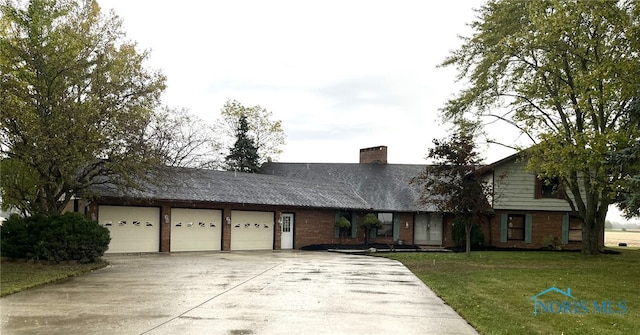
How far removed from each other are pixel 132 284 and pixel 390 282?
660 cm

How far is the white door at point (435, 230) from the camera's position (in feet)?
107

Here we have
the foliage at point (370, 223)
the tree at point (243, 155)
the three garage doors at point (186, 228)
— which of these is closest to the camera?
the three garage doors at point (186, 228)

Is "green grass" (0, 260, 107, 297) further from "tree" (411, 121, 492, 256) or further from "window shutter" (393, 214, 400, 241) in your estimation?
"window shutter" (393, 214, 400, 241)

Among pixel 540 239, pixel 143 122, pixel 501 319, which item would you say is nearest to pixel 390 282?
pixel 501 319

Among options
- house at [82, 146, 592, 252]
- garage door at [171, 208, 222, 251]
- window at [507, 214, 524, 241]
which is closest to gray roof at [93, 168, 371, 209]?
house at [82, 146, 592, 252]

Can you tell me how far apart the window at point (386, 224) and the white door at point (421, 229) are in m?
1.47

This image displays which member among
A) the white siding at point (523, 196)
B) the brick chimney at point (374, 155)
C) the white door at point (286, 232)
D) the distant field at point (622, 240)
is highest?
the brick chimney at point (374, 155)

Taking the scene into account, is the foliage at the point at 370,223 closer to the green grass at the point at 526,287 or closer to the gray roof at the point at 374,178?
the gray roof at the point at 374,178

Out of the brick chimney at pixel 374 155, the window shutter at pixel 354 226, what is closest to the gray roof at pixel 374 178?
the brick chimney at pixel 374 155

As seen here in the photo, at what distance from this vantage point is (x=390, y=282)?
14195 mm

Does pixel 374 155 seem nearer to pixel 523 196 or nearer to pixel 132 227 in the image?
pixel 523 196

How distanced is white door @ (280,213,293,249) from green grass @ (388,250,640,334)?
311 inches

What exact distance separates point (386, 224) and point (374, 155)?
683cm

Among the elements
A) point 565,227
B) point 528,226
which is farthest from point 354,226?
point 565,227
